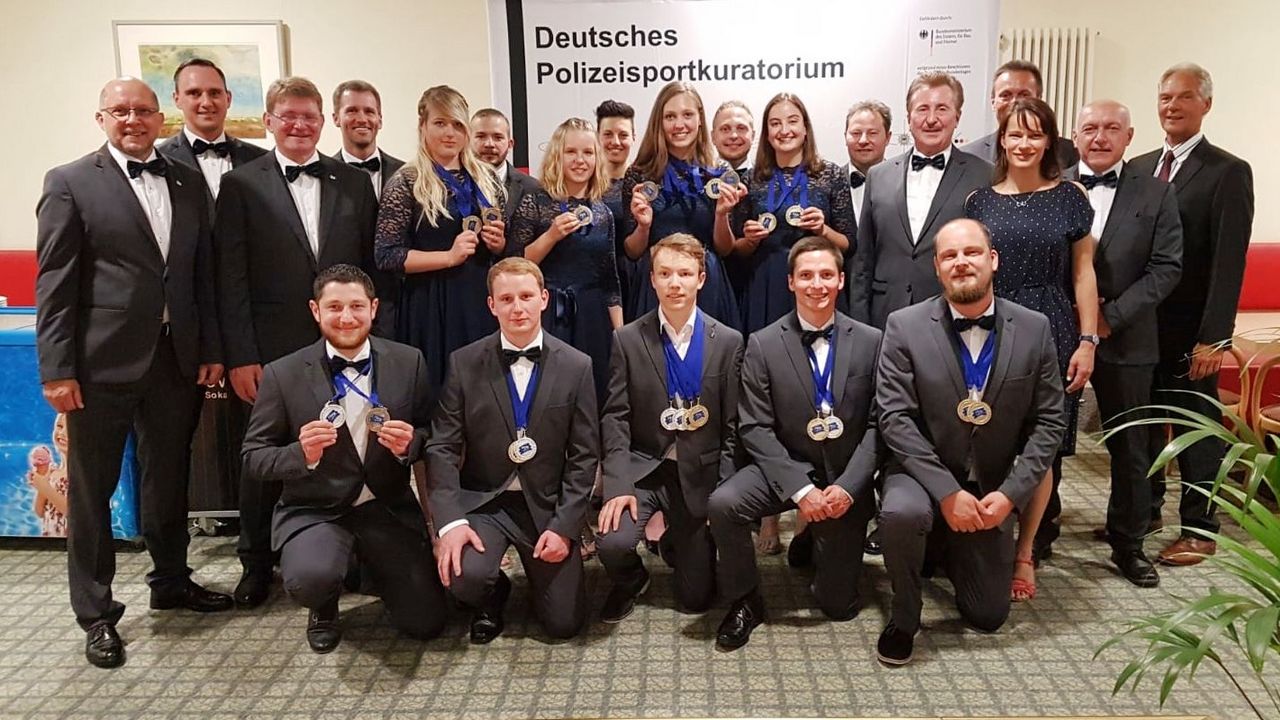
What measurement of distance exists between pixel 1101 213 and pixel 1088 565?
4.44 feet

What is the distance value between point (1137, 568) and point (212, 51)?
20.5ft

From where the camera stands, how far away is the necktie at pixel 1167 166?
141 inches

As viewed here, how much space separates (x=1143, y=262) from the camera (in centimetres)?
339

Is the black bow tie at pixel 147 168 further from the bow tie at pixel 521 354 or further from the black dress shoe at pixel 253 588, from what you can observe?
the black dress shoe at pixel 253 588

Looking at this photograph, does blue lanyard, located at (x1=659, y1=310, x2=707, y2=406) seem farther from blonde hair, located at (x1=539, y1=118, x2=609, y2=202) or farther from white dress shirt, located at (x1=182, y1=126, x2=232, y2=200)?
white dress shirt, located at (x1=182, y1=126, x2=232, y2=200)

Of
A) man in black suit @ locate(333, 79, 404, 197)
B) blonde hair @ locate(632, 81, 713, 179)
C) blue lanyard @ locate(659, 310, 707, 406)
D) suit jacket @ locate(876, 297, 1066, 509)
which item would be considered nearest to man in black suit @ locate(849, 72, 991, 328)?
suit jacket @ locate(876, 297, 1066, 509)

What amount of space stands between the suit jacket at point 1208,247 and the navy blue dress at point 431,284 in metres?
2.55

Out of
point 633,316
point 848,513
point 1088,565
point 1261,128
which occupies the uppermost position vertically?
point 1261,128

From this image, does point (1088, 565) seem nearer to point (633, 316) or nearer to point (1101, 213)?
point (1101, 213)

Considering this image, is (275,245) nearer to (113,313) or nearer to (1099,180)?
(113,313)

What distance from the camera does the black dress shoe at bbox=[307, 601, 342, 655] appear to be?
9.93 ft

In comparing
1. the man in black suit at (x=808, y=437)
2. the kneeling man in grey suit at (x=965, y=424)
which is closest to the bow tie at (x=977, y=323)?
the kneeling man in grey suit at (x=965, y=424)

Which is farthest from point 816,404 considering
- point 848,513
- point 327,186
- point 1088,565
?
point 327,186

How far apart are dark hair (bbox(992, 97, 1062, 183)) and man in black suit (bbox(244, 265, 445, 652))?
2.15m
